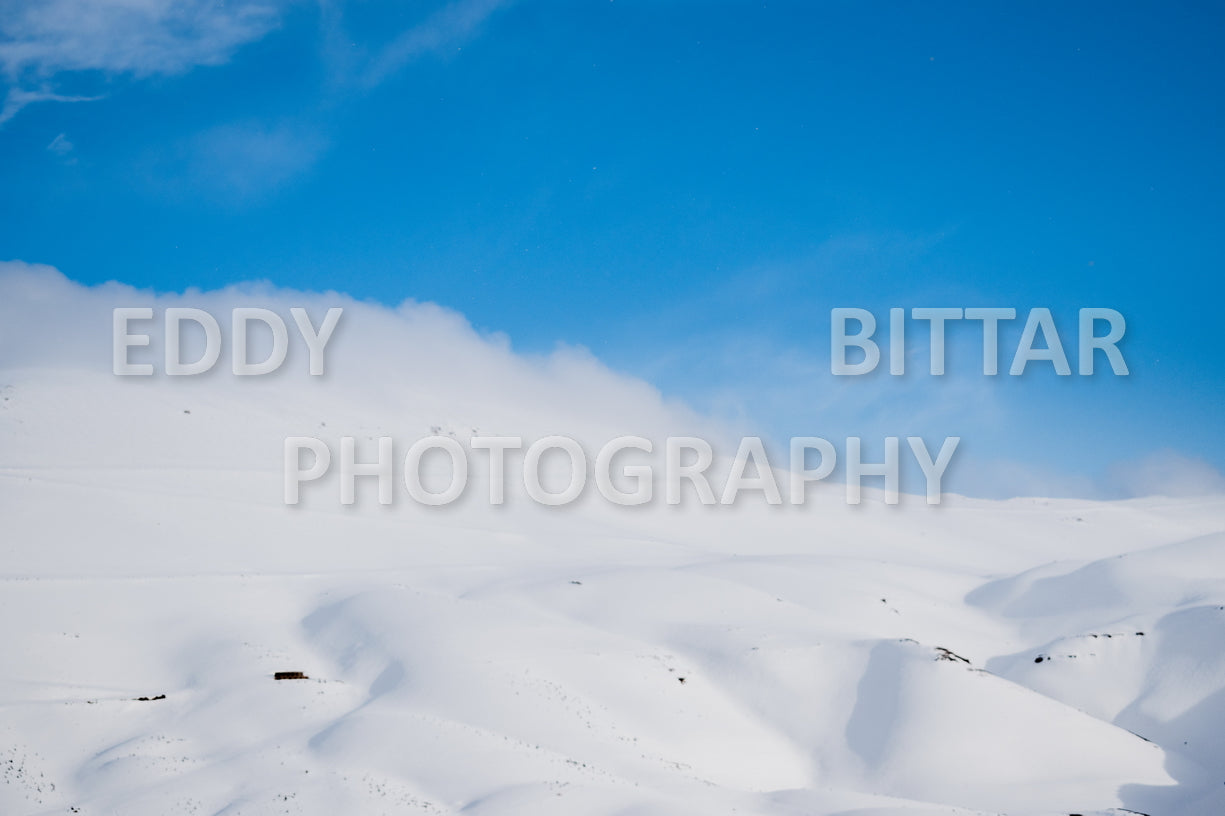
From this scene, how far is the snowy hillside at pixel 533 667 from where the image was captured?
18.8 meters

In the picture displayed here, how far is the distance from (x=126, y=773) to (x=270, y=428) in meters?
40.9

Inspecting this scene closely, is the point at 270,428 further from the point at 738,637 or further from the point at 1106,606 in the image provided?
the point at 1106,606

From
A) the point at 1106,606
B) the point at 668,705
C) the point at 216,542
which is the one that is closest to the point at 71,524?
the point at 216,542

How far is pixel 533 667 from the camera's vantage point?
977 inches

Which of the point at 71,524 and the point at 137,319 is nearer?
the point at 71,524

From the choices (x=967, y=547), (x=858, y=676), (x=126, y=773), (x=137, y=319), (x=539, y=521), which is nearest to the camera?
(x=126, y=773)

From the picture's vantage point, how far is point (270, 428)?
56750mm

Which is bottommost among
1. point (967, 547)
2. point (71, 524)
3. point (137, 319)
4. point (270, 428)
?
point (967, 547)

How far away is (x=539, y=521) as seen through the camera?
50281 mm

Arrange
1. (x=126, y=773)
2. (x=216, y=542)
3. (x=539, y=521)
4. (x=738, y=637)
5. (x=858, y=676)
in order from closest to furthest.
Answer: (x=126, y=773)
(x=858, y=676)
(x=738, y=637)
(x=216, y=542)
(x=539, y=521)

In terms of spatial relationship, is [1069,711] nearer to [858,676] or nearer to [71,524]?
[858,676]

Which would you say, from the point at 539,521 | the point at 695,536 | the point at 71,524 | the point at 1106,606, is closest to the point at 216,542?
the point at 71,524

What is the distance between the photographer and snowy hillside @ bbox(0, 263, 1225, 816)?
18766mm

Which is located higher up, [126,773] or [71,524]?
[71,524]
